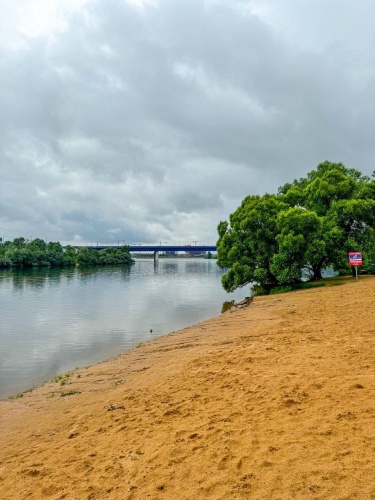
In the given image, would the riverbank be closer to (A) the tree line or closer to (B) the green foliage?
(B) the green foliage

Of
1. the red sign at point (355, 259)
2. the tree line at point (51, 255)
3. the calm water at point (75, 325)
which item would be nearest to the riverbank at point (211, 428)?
the calm water at point (75, 325)

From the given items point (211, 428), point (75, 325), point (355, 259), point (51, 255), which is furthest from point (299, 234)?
point (51, 255)

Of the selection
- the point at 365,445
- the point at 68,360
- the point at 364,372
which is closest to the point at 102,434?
the point at 365,445

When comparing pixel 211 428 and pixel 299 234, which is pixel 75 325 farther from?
pixel 211 428

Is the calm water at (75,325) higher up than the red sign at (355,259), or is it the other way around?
the red sign at (355,259)

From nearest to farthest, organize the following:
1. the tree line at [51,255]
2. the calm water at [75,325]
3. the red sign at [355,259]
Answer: the calm water at [75,325] → the red sign at [355,259] → the tree line at [51,255]

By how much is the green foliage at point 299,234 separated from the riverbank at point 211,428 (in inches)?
865

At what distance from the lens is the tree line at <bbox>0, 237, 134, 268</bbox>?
122100 mm

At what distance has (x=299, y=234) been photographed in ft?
115

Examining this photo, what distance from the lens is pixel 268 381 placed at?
9727mm

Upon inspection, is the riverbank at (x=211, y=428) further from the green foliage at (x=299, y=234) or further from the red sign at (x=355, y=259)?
the green foliage at (x=299, y=234)

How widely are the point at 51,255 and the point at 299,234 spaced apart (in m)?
122

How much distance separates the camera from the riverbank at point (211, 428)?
568 centimetres

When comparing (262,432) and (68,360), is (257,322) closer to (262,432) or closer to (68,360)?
(68,360)
